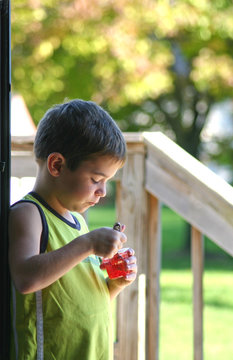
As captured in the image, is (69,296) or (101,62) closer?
(69,296)

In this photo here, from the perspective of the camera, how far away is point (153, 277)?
278cm

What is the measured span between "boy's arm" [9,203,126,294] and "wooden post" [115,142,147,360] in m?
1.07

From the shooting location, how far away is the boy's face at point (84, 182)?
181 centimetres

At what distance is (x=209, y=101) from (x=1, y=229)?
35.9 ft

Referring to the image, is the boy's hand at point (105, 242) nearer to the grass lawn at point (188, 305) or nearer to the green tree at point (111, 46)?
the grass lawn at point (188, 305)

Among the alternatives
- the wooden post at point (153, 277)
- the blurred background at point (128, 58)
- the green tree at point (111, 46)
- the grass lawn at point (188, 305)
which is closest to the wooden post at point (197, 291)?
the wooden post at point (153, 277)

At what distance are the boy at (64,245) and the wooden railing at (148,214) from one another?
0.74 metres

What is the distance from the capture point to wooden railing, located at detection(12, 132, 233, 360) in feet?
8.54

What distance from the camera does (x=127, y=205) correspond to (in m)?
2.78

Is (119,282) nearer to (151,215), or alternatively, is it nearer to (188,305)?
(151,215)

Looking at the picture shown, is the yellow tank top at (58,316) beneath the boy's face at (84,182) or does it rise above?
beneath

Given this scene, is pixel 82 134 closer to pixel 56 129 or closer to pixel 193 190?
pixel 56 129

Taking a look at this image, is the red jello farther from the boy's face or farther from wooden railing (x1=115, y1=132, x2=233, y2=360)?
wooden railing (x1=115, y1=132, x2=233, y2=360)

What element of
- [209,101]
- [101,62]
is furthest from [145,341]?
[209,101]
